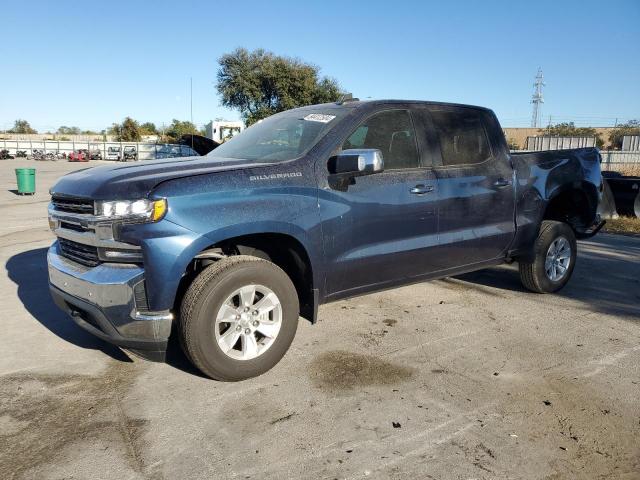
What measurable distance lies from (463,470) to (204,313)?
1710 millimetres

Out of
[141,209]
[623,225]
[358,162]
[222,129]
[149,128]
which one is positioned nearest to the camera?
[141,209]

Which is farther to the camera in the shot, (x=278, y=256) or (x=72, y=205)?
(x=278, y=256)

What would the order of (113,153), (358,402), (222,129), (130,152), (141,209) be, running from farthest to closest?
(113,153) → (130,152) → (222,129) → (358,402) → (141,209)

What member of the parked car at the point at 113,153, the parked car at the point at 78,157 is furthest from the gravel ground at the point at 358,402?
the parked car at the point at 113,153

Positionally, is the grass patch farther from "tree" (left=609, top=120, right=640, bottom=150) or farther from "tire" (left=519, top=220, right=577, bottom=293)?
"tree" (left=609, top=120, right=640, bottom=150)

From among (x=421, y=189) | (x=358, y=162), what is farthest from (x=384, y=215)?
(x=358, y=162)

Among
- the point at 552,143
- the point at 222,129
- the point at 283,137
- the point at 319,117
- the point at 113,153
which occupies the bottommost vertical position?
the point at 283,137

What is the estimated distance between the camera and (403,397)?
10.9ft

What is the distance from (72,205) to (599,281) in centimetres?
577

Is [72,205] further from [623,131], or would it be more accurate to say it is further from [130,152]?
[623,131]

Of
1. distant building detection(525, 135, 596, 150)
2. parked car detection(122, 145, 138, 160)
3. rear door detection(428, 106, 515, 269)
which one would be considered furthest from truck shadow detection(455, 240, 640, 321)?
parked car detection(122, 145, 138, 160)

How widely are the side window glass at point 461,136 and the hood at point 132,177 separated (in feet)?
5.75

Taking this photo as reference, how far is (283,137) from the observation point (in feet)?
14.0

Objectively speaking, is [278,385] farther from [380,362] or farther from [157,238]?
[157,238]
